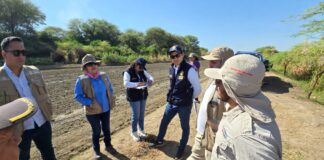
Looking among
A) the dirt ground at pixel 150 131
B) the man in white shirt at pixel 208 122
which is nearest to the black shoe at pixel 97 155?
the dirt ground at pixel 150 131

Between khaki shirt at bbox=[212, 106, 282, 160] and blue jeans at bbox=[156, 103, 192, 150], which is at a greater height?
khaki shirt at bbox=[212, 106, 282, 160]

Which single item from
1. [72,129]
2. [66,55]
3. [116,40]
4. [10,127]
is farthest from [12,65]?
[116,40]

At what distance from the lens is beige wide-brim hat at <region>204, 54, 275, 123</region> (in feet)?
5.32

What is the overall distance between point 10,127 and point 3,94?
2262mm

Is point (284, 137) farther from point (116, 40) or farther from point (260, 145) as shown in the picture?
point (116, 40)

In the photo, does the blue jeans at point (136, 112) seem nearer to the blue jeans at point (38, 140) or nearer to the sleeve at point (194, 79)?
the sleeve at point (194, 79)

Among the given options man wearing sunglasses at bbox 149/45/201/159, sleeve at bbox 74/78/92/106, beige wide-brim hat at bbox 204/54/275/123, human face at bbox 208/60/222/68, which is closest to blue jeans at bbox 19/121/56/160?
sleeve at bbox 74/78/92/106

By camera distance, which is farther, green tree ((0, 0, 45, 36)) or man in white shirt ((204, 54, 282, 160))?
green tree ((0, 0, 45, 36))

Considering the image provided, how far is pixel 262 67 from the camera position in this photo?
1673 millimetres

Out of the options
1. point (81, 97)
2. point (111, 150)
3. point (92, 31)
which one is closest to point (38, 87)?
point (81, 97)

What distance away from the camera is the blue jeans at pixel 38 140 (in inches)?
133

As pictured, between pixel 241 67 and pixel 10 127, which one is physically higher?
pixel 241 67

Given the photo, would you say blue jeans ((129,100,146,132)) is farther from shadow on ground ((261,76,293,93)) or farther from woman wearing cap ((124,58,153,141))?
shadow on ground ((261,76,293,93))

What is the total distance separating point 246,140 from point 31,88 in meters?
2.95
